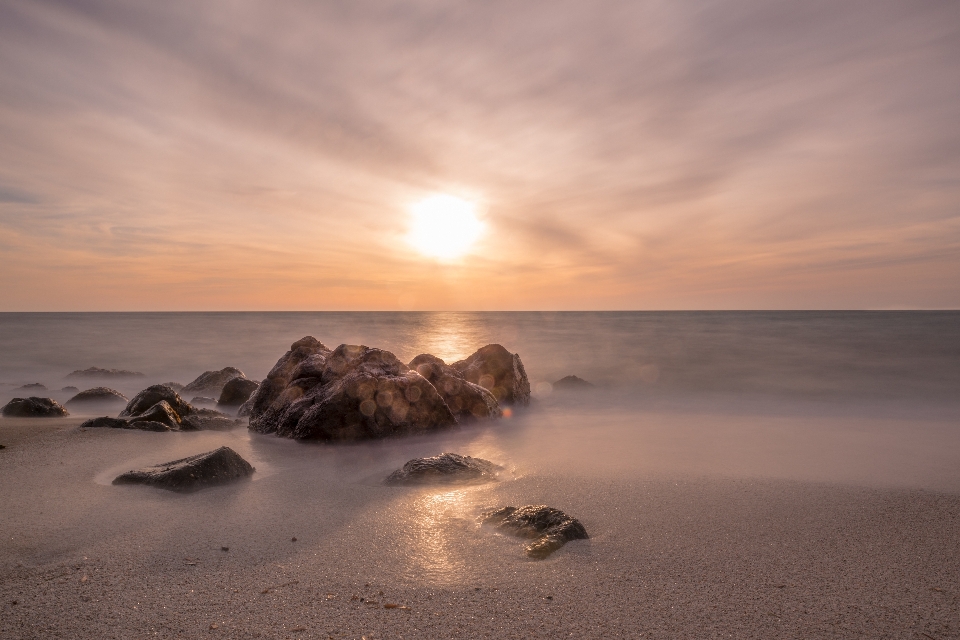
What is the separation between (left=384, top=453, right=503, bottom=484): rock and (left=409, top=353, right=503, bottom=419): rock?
2968 mm

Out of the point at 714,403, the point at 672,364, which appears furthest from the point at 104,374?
the point at 672,364

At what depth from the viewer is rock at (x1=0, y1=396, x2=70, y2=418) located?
836cm

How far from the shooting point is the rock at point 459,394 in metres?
8.62

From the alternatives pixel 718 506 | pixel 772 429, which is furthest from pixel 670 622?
pixel 772 429

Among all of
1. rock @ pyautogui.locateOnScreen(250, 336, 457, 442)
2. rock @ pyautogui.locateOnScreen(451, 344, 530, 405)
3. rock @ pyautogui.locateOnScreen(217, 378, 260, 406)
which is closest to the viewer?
rock @ pyautogui.locateOnScreen(250, 336, 457, 442)

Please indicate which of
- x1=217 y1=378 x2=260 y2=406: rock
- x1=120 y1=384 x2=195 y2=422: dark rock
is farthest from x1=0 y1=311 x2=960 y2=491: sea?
x1=217 y1=378 x2=260 y2=406: rock

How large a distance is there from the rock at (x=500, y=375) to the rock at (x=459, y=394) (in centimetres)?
129

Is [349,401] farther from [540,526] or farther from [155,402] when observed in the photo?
[540,526]

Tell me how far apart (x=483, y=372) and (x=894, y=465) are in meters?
6.69

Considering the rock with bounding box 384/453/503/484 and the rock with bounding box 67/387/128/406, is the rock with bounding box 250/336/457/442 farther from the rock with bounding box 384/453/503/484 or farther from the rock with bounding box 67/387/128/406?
the rock with bounding box 67/387/128/406

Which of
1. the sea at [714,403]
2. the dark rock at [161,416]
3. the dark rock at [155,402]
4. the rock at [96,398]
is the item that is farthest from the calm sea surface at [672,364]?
the dark rock at [161,416]

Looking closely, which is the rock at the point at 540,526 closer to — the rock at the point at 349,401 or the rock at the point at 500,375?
the rock at the point at 349,401

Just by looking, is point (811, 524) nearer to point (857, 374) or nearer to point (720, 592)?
point (720, 592)

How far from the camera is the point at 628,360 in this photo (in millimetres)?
22141
